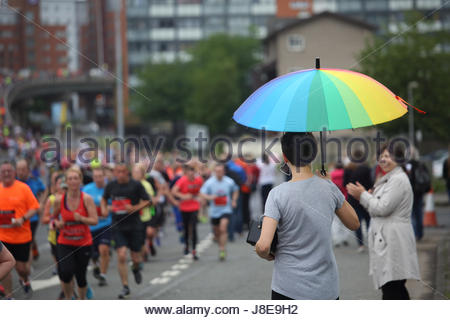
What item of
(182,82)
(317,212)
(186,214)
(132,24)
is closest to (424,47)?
(186,214)

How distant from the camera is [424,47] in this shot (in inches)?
1662

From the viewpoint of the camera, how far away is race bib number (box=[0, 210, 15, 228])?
9.41 m

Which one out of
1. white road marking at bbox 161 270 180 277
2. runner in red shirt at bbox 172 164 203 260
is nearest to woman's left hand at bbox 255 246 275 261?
white road marking at bbox 161 270 180 277

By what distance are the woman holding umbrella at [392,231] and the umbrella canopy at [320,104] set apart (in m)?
2.43

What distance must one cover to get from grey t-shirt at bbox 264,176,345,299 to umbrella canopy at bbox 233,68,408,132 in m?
0.35

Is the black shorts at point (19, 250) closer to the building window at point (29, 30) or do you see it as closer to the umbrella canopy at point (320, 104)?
the umbrella canopy at point (320, 104)

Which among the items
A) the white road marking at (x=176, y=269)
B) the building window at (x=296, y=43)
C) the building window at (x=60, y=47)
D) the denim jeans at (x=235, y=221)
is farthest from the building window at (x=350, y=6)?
the white road marking at (x=176, y=269)

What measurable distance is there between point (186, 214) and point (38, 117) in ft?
307

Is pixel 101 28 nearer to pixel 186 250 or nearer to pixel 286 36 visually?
pixel 286 36

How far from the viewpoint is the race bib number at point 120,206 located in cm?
1067

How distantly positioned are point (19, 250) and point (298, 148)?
5708mm

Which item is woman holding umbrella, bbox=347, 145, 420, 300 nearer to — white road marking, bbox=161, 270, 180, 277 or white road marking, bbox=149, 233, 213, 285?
white road marking, bbox=149, 233, 213, 285

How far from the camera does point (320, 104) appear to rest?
476 centimetres
